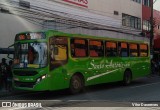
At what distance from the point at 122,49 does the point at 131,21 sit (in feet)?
60.4

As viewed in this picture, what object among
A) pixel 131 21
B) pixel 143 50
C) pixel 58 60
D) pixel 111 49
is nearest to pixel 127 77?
pixel 143 50

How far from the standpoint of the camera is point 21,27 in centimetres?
2173

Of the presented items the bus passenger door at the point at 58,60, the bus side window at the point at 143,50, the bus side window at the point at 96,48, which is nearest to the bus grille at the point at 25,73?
the bus passenger door at the point at 58,60

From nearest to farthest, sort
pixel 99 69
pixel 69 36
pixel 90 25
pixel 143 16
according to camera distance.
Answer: pixel 69 36, pixel 99 69, pixel 90 25, pixel 143 16

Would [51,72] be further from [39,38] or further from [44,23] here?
[44,23]

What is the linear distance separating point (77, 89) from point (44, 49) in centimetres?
271

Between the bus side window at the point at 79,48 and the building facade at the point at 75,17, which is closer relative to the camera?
the bus side window at the point at 79,48

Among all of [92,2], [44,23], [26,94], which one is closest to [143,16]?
[92,2]

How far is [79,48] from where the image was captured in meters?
15.4

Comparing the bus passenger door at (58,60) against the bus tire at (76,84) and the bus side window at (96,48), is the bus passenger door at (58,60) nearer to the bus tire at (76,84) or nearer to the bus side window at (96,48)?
the bus tire at (76,84)

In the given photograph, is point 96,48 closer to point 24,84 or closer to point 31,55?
point 31,55

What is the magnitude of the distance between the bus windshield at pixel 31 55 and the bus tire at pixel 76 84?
1986mm

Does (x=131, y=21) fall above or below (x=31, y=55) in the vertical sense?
above

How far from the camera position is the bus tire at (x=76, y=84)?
14.9 m
